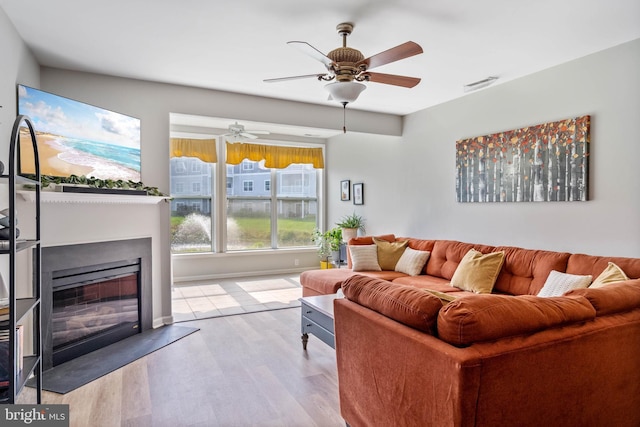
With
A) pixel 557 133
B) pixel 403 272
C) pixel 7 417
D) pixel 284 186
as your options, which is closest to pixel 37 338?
pixel 7 417

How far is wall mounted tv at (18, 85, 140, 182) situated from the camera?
2.99 meters

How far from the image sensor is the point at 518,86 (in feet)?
12.7

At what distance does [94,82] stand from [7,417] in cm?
313

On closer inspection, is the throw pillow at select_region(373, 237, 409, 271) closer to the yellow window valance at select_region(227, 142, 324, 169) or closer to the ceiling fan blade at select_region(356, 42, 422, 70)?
the ceiling fan blade at select_region(356, 42, 422, 70)

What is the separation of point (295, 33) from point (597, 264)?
9.54ft

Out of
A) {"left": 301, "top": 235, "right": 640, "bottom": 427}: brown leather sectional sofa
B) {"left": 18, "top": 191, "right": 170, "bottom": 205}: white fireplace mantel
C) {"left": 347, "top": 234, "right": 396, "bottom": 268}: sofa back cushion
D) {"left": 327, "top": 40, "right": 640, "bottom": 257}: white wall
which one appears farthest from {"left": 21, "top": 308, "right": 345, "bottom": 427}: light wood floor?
{"left": 327, "top": 40, "right": 640, "bottom": 257}: white wall

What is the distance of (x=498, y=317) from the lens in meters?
1.46

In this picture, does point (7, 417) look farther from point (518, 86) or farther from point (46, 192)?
point (518, 86)

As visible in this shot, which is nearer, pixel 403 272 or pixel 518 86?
pixel 518 86

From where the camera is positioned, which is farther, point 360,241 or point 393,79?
point 360,241

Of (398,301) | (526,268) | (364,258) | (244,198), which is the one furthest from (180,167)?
(398,301)

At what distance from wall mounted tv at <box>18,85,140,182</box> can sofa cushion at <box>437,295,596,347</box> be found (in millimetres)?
3091

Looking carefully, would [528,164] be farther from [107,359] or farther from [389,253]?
[107,359]

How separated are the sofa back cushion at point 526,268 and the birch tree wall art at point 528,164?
0.54m
